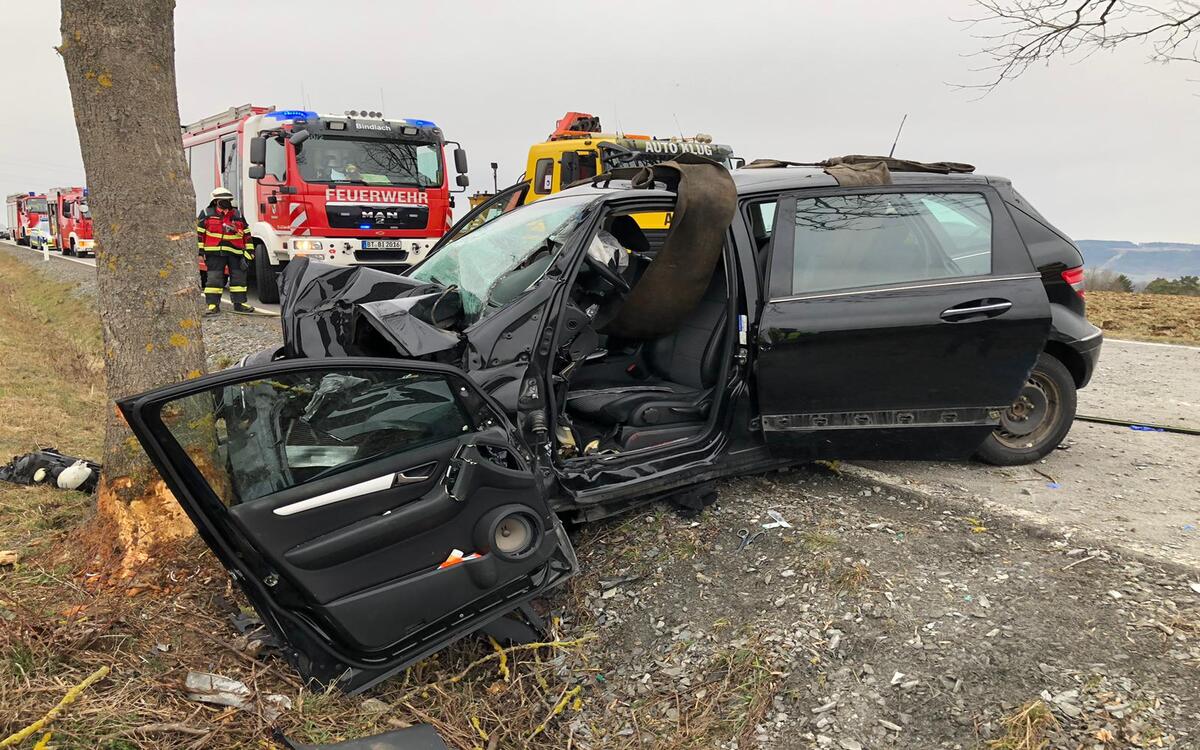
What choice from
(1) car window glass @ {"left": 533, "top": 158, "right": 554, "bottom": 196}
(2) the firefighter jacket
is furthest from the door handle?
(2) the firefighter jacket

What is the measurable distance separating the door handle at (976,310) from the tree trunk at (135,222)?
10.9 feet

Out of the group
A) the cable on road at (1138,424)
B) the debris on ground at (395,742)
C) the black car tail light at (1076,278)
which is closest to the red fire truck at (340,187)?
the cable on road at (1138,424)

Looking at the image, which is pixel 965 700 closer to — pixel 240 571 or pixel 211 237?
pixel 240 571

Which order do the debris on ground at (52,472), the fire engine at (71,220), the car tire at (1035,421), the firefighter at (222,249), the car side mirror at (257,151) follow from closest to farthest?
the debris on ground at (52,472)
the car tire at (1035,421)
the car side mirror at (257,151)
the firefighter at (222,249)
the fire engine at (71,220)

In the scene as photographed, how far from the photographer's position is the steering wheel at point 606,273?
3311mm

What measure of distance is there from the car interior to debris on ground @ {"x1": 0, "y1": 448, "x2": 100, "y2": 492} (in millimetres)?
2488

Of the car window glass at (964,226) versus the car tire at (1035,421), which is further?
the car tire at (1035,421)

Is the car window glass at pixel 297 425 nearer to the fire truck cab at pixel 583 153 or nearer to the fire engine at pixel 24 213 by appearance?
the fire truck cab at pixel 583 153

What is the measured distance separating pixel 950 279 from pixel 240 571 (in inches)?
126

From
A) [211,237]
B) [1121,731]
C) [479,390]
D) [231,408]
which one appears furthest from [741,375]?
[211,237]

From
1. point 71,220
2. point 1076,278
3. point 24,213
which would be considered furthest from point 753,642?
point 24,213

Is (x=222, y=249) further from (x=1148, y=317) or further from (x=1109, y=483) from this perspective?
(x=1148, y=317)

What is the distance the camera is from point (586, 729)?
8.58 feet

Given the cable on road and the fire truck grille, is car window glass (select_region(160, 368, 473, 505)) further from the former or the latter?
the fire truck grille
